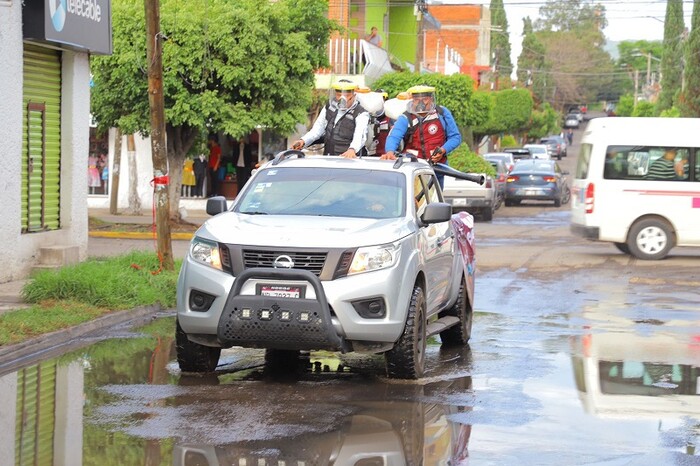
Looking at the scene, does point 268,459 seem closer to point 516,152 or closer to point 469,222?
point 469,222

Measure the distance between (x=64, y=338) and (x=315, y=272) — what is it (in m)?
3.52

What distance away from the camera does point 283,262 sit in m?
9.55

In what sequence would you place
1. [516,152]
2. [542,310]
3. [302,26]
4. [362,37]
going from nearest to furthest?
[542,310], [302,26], [362,37], [516,152]

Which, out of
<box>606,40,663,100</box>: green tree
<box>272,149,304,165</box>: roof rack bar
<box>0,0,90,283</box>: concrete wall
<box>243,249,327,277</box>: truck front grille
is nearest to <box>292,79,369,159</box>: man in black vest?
<box>272,149,304,165</box>: roof rack bar

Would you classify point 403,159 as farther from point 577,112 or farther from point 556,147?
point 577,112

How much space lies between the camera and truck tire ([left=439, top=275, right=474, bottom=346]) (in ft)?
40.1

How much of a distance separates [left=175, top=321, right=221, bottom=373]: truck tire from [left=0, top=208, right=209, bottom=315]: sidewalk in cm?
351

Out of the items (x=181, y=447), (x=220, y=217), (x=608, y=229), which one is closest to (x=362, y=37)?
(x=608, y=229)

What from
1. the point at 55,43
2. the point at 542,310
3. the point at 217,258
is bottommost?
the point at 542,310

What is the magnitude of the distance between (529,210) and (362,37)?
9.06m

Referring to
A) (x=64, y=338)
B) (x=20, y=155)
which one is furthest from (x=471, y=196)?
(x=64, y=338)

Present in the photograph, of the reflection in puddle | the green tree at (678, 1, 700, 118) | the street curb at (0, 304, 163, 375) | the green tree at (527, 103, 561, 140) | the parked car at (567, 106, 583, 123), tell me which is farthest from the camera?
the parked car at (567, 106, 583, 123)

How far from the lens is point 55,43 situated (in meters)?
17.2

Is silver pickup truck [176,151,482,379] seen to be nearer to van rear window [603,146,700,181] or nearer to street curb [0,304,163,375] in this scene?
street curb [0,304,163,375]
